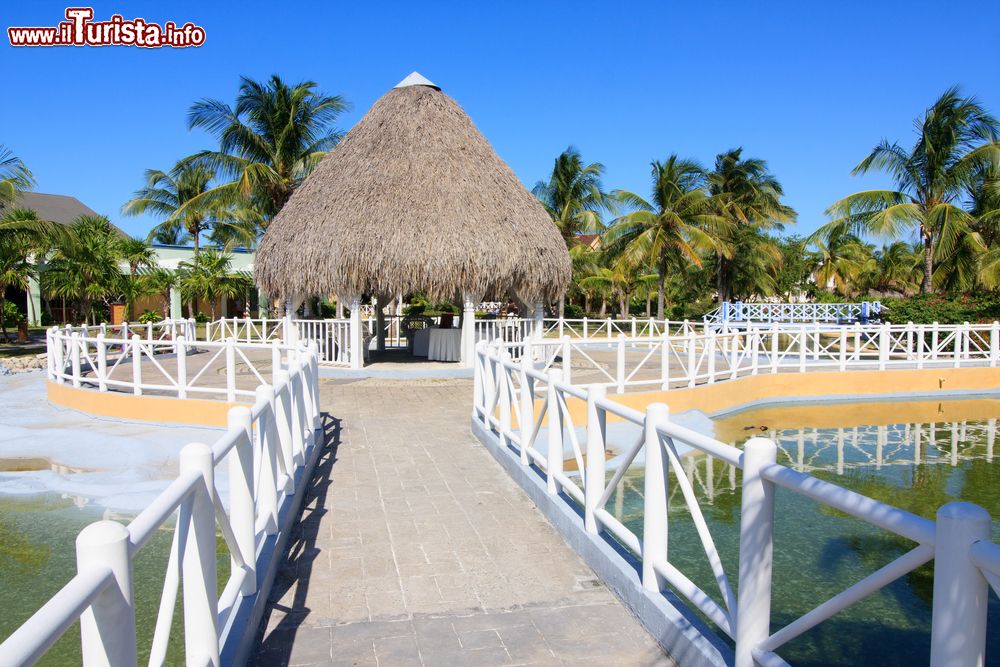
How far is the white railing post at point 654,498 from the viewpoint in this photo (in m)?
3.46

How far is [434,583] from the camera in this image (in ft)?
13.6

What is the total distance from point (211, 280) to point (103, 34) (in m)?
16.0

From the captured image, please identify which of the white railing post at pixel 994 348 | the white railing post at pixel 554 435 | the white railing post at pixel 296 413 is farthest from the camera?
the white railing post at pixel 994 348

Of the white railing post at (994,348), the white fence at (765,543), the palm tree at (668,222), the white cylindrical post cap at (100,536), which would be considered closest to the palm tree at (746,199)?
the palm tree at (668,222)

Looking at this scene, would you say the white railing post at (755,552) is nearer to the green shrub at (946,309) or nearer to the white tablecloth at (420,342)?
→ the white tablecloth at (420,342)

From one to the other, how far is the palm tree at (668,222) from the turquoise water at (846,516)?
1440cm

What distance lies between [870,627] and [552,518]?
2.10 m

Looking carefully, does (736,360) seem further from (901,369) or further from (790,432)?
(901,369)

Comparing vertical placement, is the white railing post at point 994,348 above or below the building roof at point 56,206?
below

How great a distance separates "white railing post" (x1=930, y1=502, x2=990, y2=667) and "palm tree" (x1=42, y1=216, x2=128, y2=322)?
24.1 meters

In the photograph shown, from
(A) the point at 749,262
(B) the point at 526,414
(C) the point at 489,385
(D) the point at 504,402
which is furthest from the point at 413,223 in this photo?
(A) the point at 749,262

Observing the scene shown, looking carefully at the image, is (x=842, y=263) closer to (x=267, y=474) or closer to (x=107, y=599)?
(x=267, y=474)

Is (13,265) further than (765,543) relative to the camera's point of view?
Yes

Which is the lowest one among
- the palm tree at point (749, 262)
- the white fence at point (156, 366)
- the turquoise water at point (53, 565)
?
the turquoise water at point (53, 565)
